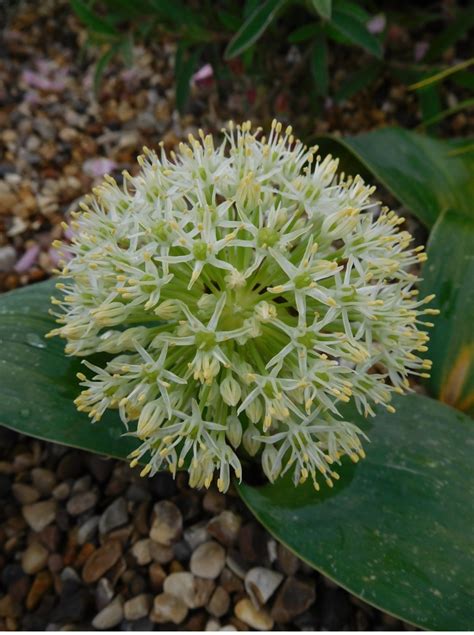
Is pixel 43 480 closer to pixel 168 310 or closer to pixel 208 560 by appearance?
pixel 208 560

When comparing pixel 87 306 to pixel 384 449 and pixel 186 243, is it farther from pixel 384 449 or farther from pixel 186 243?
pixel 384 449

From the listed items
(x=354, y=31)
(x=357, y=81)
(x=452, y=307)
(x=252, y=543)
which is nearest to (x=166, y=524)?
(x=252, y=543)

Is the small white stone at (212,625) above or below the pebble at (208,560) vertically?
below

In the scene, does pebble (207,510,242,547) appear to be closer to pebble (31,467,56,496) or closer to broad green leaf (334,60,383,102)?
pebble (31,467,56,496)

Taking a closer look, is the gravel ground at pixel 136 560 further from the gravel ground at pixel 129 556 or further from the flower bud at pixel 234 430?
the flower bud at pixel 234 430

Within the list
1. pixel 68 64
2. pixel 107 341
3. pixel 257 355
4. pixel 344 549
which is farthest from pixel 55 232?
pixel 344 549

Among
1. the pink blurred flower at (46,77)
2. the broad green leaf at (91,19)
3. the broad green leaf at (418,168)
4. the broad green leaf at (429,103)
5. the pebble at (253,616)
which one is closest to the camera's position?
the pebble at (253,616)

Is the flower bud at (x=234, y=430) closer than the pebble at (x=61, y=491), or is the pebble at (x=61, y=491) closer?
the flower bud at (x=234, y=430)

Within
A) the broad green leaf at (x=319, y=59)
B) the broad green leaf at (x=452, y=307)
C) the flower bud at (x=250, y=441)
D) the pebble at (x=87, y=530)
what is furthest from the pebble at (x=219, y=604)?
the broad green leaf at (x=319, y=59)

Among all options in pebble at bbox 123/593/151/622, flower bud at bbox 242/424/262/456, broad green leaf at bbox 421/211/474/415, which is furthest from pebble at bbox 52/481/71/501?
broad green leaf at bbox 421/211/474/415
